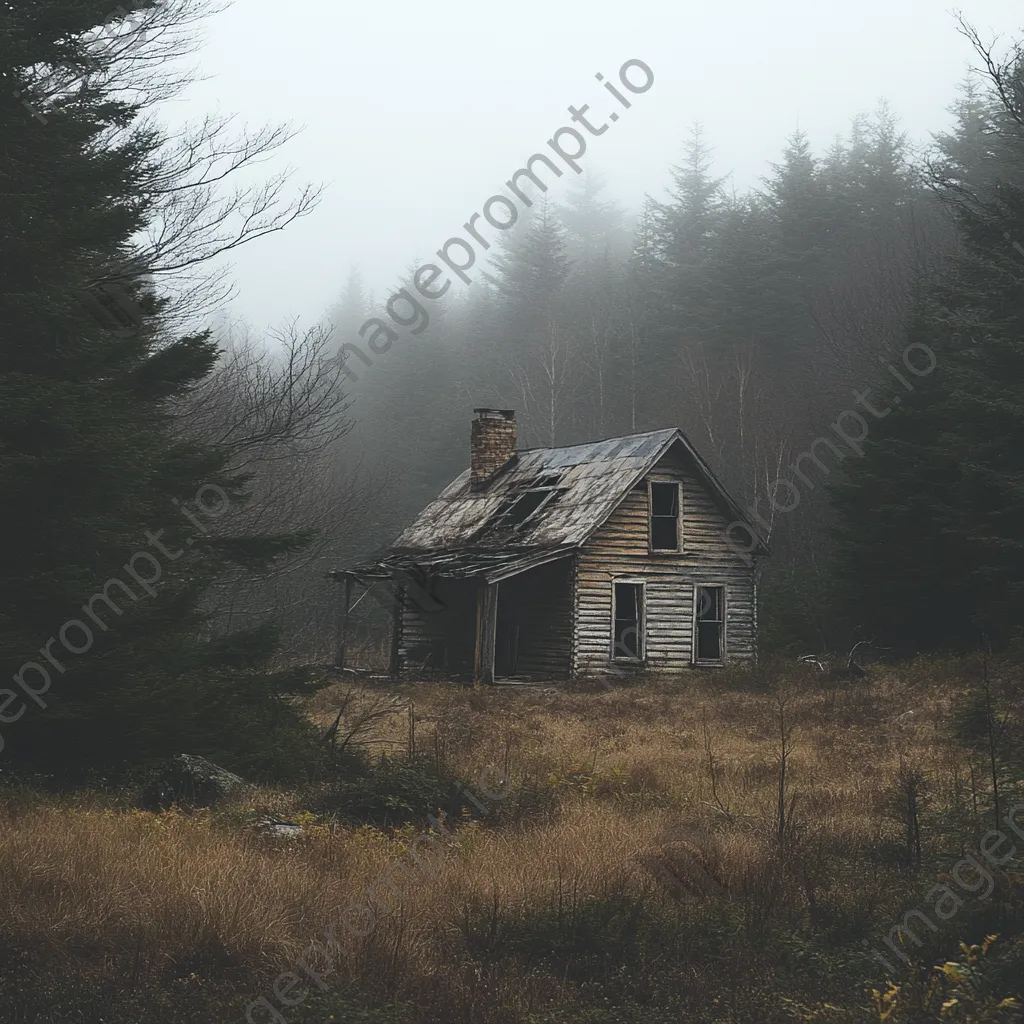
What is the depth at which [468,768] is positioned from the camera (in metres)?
11.8

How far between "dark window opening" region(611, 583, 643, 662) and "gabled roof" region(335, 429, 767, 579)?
2.06 metres

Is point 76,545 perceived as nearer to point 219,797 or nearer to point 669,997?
point 219,797

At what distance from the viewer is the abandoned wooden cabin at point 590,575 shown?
25.6m

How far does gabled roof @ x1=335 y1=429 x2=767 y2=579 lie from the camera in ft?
82.8

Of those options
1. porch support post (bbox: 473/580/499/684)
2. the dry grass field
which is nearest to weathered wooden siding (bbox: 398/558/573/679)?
porch support post (bbox: 473/580/499/684)

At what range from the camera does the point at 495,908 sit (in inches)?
255

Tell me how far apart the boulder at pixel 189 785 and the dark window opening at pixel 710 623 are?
59.5 feet

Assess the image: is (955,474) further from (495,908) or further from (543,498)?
(495,908)

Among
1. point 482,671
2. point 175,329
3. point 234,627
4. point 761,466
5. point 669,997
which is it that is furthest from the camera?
point 761,466

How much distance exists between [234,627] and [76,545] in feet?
86.2

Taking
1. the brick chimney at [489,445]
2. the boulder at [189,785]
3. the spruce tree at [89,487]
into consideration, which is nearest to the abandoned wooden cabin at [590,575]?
the brick chimney at [489,445]

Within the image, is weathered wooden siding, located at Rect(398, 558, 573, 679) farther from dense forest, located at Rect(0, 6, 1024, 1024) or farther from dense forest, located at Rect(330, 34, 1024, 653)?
dense forest, located at Rect(330, 34, 1024, 653)

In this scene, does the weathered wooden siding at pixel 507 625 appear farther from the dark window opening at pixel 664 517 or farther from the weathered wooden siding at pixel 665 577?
the dark window opening at pixel 664 517

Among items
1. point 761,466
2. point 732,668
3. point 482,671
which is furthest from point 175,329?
point 761,466
